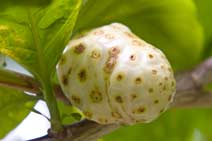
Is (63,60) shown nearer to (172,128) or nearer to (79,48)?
(79,48)

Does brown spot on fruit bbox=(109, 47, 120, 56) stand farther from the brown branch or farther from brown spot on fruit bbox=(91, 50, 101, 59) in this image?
the brown branch

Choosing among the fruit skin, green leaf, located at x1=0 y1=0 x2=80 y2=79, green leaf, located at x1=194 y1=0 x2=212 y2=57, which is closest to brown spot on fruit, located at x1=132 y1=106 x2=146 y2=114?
the fruit skin

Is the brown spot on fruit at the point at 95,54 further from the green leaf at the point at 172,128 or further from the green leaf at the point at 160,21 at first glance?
the green leaf at the point at 172,128

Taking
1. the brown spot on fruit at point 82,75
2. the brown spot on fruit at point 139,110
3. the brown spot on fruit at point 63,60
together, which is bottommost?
the brown spot on fruit at point 139,110

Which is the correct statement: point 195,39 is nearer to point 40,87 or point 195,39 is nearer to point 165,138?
point 165,138

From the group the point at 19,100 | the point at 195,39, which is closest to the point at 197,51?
the point at 195,39

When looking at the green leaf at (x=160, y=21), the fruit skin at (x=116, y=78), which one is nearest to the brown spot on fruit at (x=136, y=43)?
the fruit skin at (x=116, y=78)

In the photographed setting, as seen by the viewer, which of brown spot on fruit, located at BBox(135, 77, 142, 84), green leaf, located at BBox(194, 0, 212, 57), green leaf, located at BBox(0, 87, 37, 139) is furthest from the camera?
green leaf, located at BBox(194, 0, 212, 57)
